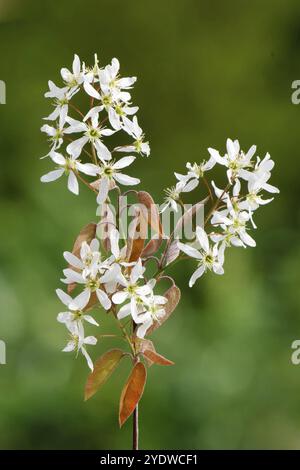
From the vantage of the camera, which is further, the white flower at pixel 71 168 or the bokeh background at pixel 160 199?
the bokeh background at pixel 160 199

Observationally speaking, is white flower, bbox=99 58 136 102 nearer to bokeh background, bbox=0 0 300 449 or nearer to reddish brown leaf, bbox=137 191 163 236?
reddish brown leaf, bbox=137 191 163 236

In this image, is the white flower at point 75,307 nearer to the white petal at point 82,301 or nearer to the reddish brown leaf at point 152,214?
the white petal at point 82,301

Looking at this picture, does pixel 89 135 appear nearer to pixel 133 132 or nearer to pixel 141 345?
pixel 133 132

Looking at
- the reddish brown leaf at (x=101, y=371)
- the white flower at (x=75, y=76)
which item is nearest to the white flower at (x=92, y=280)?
the reddish brown leaf at (x=101, y=371)

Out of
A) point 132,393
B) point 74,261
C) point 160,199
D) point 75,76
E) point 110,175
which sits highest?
point 160,199

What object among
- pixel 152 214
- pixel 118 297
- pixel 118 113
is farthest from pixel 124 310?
pixel 118 113

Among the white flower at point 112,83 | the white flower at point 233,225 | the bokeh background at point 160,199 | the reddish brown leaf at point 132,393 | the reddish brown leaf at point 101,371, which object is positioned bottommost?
the reddish brown leaf at point 132,393
